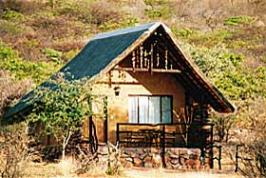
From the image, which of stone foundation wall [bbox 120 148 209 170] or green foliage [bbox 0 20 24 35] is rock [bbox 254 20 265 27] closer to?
green foliage [bbox 0 20 24 35]

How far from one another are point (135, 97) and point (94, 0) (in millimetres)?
32382

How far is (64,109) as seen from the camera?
65.2ft

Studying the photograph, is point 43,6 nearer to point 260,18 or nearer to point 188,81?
point 260,18

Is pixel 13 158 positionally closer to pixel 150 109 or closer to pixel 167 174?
pixel 167 174

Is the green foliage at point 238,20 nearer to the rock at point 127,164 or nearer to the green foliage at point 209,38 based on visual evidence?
the green foliage at point 209,38

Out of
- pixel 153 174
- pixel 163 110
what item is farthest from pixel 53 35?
pixel 153 174

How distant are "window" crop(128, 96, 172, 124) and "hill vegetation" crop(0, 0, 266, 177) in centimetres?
325

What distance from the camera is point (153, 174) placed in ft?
64.9

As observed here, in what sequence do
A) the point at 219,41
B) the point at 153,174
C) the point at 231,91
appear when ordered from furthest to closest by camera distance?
the point at 219,41 < the point at 231,91 < the point at 153,174

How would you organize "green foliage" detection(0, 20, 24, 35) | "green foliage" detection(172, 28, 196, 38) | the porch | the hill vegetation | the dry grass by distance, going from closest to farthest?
the dry grass < the porch < the hill vegetation < "green foliage" detection(0, 20, 24, 35) < "green foliage" detection(172, 28, 196, 38)

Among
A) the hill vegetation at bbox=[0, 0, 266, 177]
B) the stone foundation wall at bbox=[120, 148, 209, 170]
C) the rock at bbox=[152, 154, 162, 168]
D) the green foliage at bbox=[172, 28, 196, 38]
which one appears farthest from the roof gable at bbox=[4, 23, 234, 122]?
the green foliage at bbox=[172, 28, 196, 38]

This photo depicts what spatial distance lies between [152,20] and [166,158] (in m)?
29.6

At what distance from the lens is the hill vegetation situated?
31656 mm

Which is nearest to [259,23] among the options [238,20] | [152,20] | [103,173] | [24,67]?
[238,20]
